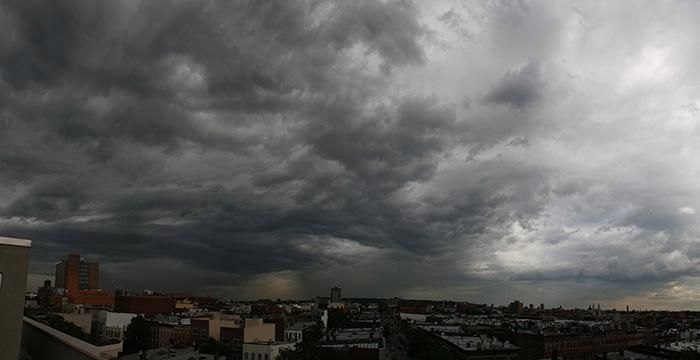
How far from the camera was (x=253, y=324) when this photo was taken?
112 metres

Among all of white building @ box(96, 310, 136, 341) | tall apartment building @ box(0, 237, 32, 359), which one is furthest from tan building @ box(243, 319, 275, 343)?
tall apartment building @ box(0, 237, 32, 359)

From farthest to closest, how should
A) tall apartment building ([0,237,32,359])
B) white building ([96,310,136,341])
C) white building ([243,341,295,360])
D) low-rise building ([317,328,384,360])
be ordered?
white building ([96,310,136,341])
low-rise building ([317,328,384,360])
white building ([243,341,295,360])
tall apartment building ([0,237,32,359])

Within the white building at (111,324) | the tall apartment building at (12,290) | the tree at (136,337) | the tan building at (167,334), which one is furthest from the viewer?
the white building at (111,324)

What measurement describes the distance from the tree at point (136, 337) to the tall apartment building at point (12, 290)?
373ft

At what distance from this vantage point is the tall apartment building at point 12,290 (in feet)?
51.1

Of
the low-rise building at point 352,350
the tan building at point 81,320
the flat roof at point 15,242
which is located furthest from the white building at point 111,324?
the flat roof at point 15,242

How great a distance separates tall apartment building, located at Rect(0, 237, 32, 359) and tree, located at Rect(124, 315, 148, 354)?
114 meters

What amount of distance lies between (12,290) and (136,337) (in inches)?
4684

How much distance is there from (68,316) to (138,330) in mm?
19279

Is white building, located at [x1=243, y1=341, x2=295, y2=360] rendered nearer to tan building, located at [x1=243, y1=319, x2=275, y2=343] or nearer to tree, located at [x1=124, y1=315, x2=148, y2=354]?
tan building, located at [x1=243, y1=319, x2=275, y2=343]

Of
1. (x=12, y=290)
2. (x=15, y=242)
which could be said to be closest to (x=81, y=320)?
(x=12, y=290)

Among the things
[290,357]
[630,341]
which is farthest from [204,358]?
[630,341]

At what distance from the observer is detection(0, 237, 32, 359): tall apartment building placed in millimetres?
15578

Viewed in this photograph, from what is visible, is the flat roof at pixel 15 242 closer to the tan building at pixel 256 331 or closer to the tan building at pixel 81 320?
the tan building at pixel 256 331
